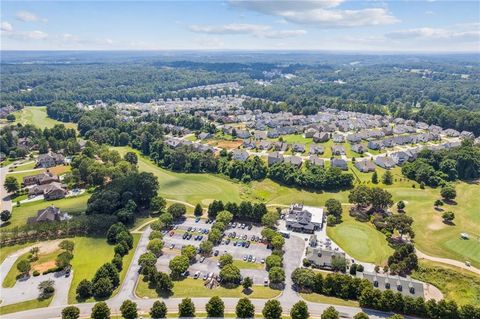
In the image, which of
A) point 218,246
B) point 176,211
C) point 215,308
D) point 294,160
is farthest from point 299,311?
point 294,160

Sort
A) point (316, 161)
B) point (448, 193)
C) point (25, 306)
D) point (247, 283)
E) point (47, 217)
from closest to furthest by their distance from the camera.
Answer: point (25, 306) → point (247, 283) → point (47, 217) → point (448, 193) → point (316, 161)

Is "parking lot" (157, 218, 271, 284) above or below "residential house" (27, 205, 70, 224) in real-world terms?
below

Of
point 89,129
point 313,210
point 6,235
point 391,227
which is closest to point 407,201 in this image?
point 391,227

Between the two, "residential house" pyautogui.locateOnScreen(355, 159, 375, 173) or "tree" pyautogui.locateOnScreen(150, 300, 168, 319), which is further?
"residential house" pyautogui.locateOnScreen(355, 159, 375, 173)

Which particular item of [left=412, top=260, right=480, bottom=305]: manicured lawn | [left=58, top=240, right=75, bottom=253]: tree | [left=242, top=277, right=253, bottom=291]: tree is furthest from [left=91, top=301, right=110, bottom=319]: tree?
[left=412, top=260, right=480, bottom=305]: manicured lawn

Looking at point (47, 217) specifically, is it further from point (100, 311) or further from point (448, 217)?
point (448, 217)

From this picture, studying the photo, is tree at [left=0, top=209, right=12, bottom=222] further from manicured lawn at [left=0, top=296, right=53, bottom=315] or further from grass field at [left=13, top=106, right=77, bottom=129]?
grass field at [left=13, top=106, right=77, bottom=129]
